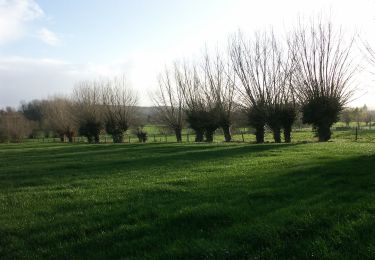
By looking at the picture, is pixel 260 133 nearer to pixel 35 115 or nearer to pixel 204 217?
pixel 204 217

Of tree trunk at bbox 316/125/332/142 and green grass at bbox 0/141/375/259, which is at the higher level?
tree trunk at bbox 316/125/332/142

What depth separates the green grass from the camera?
5375 millimetres

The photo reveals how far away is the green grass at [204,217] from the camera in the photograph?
5.38m

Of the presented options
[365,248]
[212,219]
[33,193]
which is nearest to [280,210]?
[212,219]

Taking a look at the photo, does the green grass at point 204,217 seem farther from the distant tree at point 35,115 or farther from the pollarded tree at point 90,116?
the distant tree at point 35,115

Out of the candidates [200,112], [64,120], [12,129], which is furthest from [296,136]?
[12,129]

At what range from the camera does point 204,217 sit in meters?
6.97

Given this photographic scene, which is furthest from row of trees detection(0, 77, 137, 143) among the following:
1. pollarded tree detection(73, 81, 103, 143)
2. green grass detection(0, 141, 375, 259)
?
green grass detection(0, 141, 375, 259)

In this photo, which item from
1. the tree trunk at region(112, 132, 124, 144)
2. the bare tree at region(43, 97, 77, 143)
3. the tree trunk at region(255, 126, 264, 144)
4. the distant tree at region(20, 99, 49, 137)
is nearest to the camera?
the tree trunk at region(255, 126, 264, 144)

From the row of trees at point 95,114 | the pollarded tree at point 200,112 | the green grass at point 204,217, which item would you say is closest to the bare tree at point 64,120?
the row of trees at point 95,114

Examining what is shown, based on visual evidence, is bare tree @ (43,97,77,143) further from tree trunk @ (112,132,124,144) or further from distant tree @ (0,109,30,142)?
tree trunk @ (112,132,124,144)

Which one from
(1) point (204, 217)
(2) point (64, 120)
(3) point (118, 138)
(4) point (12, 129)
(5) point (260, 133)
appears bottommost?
(1) point (204, 217)

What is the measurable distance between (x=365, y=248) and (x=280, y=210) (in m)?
2.21

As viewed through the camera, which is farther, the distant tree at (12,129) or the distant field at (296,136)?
the distant tree at (12,129)
